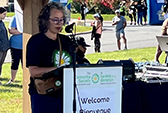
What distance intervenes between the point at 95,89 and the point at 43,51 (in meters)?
0.64

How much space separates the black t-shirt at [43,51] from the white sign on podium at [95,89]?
1.11ft

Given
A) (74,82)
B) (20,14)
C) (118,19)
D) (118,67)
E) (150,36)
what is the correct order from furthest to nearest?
1. (150,36)
2. (118,19)
3. (20,14)
4. (118,67)
5. (74,82)

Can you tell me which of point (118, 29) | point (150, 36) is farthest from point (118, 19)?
point (150, 36)

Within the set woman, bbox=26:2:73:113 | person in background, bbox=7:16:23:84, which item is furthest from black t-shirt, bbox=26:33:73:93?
person in background, bbox=7:16:23:84

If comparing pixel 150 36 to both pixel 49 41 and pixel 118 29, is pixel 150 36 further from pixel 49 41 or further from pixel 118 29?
pixel 49 41

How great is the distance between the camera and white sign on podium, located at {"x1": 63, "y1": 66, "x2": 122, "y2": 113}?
141 inches

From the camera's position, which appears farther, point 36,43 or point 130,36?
point 130,36

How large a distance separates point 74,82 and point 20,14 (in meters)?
2.04

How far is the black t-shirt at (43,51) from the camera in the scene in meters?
3.83

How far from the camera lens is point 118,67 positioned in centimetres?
375

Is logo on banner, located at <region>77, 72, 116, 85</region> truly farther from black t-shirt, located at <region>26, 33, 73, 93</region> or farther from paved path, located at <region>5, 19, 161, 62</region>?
paved path, located at <region>5, 19, 161, 62</region>

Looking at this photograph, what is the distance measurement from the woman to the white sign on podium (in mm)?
241

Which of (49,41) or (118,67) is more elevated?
(49,41)

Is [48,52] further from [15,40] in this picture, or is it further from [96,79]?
[15,40]
